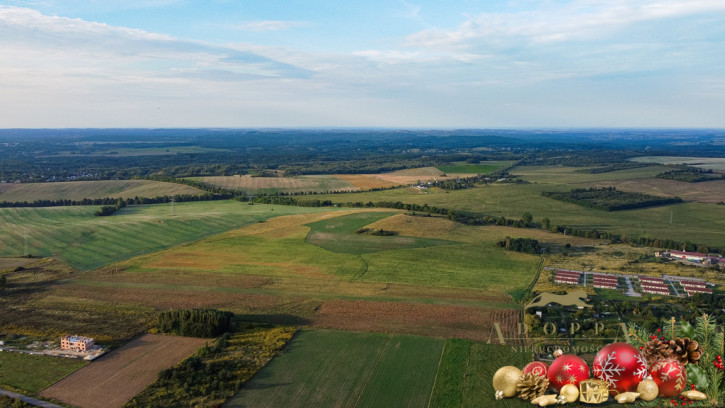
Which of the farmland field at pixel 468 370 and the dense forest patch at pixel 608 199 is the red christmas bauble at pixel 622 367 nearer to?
the farmland field at pixel 468 370

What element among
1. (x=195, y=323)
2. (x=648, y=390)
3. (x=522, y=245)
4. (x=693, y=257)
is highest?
(x=648, y=390)

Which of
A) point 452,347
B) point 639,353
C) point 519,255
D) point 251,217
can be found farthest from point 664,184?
point 639,353

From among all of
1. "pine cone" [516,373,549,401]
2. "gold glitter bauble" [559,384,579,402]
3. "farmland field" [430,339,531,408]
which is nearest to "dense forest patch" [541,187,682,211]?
"farmland field" [430,339,531,408]

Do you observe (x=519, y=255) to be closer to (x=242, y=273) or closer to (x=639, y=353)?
(x=242, y=273)

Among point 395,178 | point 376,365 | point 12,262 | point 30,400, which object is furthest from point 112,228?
point 395,178

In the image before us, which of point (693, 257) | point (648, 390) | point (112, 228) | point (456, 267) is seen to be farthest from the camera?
point (112, 228)

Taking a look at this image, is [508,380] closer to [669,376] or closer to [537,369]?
[537,369]

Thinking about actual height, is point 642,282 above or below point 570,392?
below

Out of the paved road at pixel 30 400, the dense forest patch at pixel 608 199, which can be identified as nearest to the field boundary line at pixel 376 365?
the paved road at pixel 30 400
